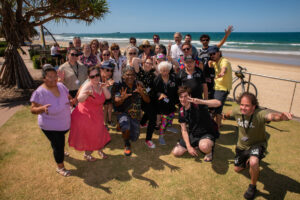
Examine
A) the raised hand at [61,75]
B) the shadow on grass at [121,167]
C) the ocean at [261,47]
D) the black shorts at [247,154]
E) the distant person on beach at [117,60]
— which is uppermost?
the ocean at [261,47]

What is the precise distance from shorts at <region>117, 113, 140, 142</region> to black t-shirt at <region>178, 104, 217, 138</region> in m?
1.15

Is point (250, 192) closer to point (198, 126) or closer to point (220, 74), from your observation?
point (198, 126)

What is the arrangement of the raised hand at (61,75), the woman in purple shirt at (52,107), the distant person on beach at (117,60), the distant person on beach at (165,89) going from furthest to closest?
1. the distant person on beach at (117,60)
2. the raised hand at (61,75)
3. the distant person on beach at (165,89)
4. the woman in purple shirt at (52,107)

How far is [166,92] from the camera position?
173 inches

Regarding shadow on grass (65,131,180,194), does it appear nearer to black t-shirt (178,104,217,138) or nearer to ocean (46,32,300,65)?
black t-shirt (178,104,217,138)

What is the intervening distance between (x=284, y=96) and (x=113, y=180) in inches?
370

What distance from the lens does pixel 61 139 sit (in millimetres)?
3418

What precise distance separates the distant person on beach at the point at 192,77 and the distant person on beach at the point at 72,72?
106 inches

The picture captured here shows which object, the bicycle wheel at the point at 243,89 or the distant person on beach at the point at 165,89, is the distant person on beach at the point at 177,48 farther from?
the bicycle wheel at the point at 243,89

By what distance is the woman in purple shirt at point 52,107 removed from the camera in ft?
10.0

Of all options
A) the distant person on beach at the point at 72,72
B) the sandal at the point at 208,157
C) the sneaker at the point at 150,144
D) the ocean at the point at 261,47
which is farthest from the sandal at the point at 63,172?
the ocean at the point at 261,47

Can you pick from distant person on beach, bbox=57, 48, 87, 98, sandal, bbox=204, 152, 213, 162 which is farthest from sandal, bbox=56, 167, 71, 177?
sandal, bbox=204, 152, 213, 162

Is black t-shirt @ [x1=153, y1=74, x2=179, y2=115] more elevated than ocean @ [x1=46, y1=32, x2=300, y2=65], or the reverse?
ocean @ [x1=46, y1=32, x2=300, y2=65]

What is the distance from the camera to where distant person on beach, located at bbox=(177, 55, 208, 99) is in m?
4.39
